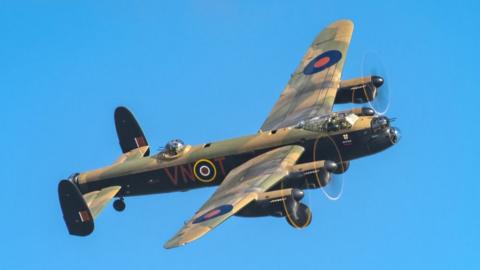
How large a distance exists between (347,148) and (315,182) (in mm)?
4721

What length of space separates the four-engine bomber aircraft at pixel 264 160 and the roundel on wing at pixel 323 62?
3.6 inches

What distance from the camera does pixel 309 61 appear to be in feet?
260

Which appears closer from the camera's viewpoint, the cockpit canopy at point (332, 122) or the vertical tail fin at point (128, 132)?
the cockpit canopy at point (332, 122)

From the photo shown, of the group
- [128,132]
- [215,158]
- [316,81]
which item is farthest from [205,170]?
[316,81]

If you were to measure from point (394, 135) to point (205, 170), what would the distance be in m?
11.1

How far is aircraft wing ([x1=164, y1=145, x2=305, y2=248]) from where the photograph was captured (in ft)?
198

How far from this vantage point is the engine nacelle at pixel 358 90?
74125mm

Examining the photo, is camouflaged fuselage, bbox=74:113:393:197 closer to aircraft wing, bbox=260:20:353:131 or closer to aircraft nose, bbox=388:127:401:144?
aircraft nose, bbox=388:127:401:144

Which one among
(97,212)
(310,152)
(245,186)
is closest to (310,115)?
(310,152)

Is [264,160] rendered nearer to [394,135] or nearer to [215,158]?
[215,158]

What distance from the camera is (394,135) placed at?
6862 centimetres

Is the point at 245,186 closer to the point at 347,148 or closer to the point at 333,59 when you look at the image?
the point at 347,148

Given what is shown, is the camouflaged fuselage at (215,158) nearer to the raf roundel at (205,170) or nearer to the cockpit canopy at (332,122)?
the raf roundel at (205,170)

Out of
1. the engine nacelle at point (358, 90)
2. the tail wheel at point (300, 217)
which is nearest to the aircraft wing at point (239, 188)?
the tail wheel at point (300, 217)
